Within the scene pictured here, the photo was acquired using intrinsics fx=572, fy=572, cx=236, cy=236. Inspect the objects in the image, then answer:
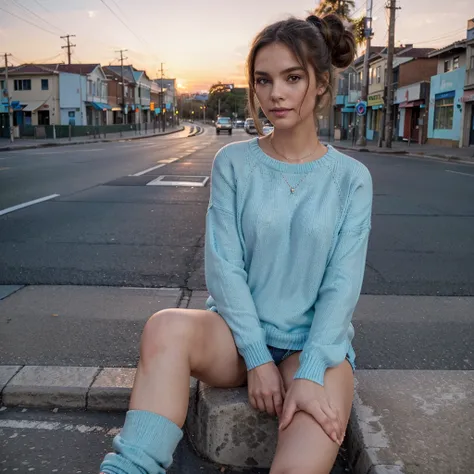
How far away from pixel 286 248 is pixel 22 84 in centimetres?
6369

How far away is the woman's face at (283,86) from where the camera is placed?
2.12 metres

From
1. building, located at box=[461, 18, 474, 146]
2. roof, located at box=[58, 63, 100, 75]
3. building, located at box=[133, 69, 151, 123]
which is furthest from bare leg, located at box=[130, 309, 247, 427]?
building, located at box=[133, 69, 151, 123]

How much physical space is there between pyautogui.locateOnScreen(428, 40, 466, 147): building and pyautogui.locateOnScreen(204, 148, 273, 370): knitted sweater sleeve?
1264 inches

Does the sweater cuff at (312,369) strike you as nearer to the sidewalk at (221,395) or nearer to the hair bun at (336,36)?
the sidewalk at (221,395)

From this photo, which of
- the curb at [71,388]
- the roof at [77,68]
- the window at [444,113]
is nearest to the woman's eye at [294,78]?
the curb at [71,388]

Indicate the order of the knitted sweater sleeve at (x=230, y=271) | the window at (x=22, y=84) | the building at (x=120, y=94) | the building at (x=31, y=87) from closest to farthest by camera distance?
the knitted sweater sleeve at (x=230, y=271)
the building at (x=31, y=87)
the window at (x=22, y=84)
the building at (x=120, y=94)

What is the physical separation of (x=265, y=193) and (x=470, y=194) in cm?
987

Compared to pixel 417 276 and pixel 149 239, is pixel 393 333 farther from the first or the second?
pixel 149 239

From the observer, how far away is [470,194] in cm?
1102

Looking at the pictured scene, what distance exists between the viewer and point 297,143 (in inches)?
89.6

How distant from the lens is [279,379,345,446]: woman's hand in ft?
5.65

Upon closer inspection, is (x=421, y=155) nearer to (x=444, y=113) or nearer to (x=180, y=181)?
(x=444, y=113)

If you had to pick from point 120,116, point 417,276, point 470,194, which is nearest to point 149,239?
point 417,276

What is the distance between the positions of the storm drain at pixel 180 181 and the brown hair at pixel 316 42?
9.20 meters
